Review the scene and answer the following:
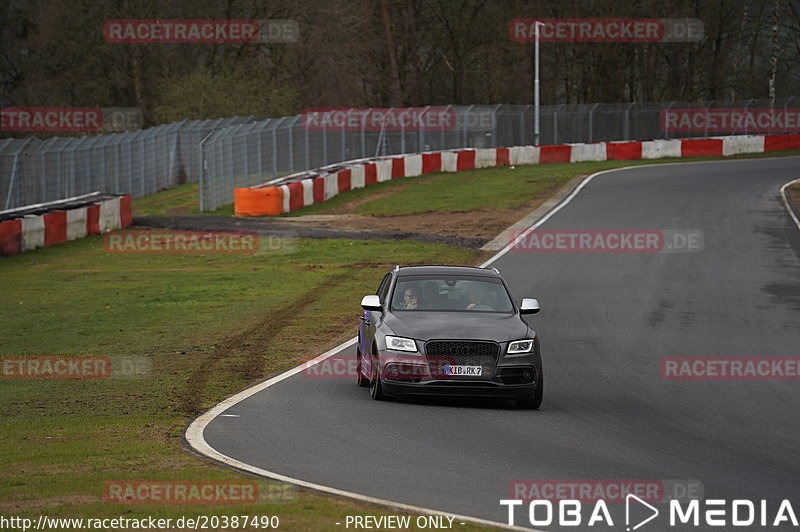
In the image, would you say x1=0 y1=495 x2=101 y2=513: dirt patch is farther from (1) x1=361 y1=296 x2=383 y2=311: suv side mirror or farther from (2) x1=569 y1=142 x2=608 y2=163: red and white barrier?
(2) x1=569 y1=142 x2=608 y2=163: red and white barrier

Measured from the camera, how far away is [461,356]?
41.8 feet

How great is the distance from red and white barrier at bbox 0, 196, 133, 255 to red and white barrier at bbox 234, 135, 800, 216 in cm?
490

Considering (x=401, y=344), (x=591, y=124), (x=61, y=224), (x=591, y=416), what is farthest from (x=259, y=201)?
(x=591, y=124)

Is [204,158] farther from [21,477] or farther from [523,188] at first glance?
[21,477]

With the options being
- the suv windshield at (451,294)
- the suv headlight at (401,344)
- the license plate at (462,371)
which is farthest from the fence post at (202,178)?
the license plate at (462,371)

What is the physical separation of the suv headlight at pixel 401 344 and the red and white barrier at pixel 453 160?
26.0 meters

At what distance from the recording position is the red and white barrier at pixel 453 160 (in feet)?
127

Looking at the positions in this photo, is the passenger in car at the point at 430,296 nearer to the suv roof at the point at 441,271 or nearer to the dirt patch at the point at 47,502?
the suv roof at the point at 441,271

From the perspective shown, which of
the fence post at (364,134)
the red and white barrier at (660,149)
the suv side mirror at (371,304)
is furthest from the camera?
the red and white barrier at (660,149)

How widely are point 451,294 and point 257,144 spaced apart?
101 ft

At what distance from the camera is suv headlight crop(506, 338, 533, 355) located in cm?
1280

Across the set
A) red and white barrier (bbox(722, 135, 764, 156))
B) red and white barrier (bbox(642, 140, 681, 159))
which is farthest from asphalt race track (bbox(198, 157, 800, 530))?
red and white barrier (bbox(722, 135, 764, 156))

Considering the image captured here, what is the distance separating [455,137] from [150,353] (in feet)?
130

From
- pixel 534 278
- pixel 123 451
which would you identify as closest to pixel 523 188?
pixel 534 278
